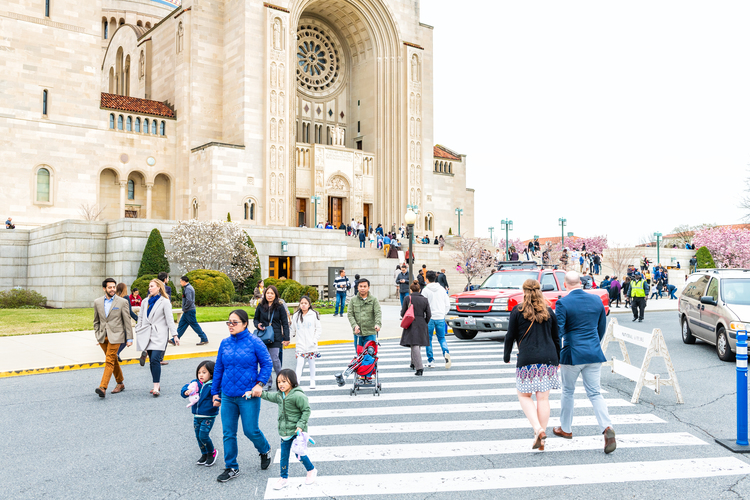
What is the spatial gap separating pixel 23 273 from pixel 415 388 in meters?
30.5

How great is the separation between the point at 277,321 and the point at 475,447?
4064 mm

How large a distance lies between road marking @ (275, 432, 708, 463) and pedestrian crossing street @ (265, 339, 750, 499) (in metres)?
0.01

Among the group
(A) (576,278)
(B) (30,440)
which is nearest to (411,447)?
(A) (576,278)

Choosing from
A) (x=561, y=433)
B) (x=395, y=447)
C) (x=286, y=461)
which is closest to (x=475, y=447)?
(x=395, y=447)

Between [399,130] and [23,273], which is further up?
[399,130]

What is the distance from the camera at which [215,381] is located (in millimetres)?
5969

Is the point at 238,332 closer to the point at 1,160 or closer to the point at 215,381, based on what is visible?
the point at 215,381

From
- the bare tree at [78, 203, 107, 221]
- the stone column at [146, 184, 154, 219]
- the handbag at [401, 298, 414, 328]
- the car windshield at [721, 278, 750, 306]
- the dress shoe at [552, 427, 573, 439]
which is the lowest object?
the dress shoe at [552, 427, 573, 439]

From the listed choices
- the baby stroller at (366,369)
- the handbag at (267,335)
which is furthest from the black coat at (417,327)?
the handbag at (267,335)

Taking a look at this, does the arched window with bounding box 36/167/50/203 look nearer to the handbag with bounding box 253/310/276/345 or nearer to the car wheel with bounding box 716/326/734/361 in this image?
the handbag with bounding box 253/310/276/345

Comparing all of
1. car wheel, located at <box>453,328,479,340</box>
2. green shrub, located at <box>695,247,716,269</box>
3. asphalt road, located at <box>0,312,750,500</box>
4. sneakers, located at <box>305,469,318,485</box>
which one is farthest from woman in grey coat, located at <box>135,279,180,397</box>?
green shrub, located at <box>695,247,716,269</box>

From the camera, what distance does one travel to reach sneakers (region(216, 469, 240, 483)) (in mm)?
5695

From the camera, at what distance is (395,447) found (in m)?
6.71

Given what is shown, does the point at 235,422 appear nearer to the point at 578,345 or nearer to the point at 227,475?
the point at 227,475
